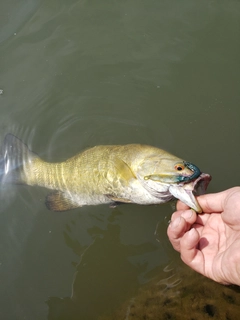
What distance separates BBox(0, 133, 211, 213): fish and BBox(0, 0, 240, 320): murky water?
46cm

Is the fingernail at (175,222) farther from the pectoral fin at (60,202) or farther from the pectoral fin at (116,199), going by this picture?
the pectoral fin at (60,202)

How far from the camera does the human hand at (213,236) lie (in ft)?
10.2

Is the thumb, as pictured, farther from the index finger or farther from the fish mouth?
the index finger

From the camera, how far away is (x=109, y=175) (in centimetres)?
402

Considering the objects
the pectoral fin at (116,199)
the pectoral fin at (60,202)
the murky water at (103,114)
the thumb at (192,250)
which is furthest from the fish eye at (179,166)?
the pectoral fin at (60,202)

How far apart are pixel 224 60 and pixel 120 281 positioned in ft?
13.2

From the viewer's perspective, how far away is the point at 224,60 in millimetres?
5867

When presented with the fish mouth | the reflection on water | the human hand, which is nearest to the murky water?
the reflection on water

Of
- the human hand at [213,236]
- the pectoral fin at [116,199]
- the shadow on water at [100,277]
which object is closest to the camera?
the human hand at [213,236]

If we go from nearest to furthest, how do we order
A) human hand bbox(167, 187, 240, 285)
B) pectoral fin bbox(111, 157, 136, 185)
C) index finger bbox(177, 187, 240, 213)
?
1. human hand bbox(167, 187, 240, 285)
2. index finger bbox(177, 187, 240, 213)
3. pectoral fin bbox(111, 157, 136, 185)

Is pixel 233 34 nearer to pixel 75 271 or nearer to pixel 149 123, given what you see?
pixel 149 123

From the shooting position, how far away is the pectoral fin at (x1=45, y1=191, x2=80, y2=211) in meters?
4.44

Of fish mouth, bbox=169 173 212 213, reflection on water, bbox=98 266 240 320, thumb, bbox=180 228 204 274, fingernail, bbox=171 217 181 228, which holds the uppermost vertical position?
fish mouth, bbox=169 173 212 213

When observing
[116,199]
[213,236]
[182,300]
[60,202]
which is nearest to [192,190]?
[213,236]
